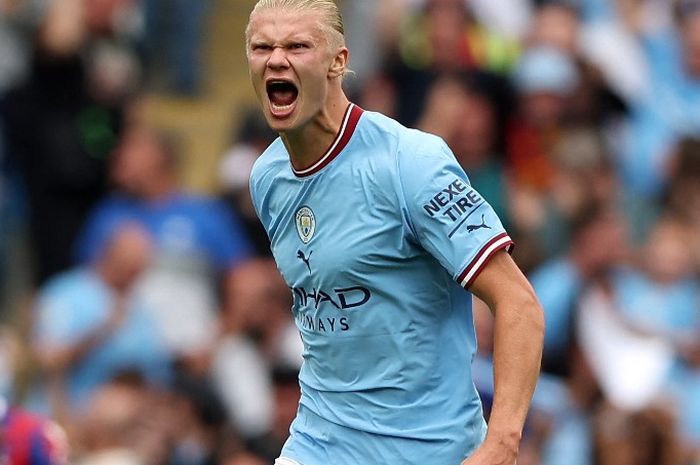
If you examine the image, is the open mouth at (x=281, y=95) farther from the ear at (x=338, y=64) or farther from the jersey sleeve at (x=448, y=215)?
the jersey sleeve at (x=448, y=215)

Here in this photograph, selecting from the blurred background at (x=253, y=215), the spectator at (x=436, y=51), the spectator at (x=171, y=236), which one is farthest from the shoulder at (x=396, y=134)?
the spectator at (x=436, y=51)

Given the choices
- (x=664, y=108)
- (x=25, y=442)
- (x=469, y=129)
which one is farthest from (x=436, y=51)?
(x=25, y=442)

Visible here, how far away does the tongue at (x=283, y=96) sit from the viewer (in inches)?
176

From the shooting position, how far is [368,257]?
4.43 metres

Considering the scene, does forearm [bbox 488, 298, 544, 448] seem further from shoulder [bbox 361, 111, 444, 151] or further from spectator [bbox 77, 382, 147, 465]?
spectator [bbox 77, 382, 147, 465]

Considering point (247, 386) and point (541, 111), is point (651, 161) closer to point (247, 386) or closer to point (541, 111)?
point (541, 111)

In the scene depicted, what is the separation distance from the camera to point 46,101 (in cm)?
962

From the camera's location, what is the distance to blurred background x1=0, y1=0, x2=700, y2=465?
8398mm

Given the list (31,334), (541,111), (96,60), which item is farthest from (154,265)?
(541,111)

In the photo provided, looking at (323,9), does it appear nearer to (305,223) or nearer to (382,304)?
(305,223)

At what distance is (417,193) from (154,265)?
16.6ft

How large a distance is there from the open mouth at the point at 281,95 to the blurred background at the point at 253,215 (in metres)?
3.57

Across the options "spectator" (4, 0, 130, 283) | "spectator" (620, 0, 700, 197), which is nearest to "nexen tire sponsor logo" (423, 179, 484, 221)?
"spectator" (4, 0, 130, 283)

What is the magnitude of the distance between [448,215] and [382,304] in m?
0.34
